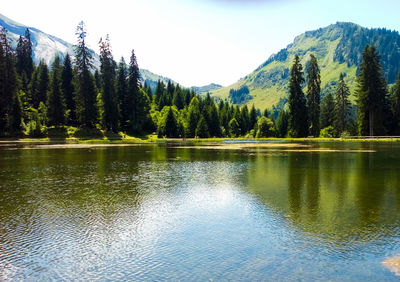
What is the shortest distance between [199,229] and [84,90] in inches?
3768

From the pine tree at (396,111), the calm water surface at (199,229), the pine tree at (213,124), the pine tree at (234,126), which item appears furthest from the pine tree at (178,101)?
the calm water surface at (199,229)

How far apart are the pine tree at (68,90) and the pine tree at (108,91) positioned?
12.3 metres

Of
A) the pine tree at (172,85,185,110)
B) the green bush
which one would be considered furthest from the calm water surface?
the pine tree at (172,85,185,110)

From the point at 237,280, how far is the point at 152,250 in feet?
11.1

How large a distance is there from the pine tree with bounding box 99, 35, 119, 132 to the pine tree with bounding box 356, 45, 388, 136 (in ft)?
255

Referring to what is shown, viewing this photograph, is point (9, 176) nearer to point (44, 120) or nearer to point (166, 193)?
point (166, 193)

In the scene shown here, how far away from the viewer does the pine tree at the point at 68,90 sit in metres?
109

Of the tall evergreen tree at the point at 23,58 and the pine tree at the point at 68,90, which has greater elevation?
the tall evergreen tree at the point at 23,58

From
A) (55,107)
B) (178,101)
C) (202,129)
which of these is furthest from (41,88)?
(178,101)

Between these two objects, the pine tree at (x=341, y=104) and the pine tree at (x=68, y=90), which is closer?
the pine tree at (x=68, y=90)

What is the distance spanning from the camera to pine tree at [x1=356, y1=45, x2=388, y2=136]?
3718 inches

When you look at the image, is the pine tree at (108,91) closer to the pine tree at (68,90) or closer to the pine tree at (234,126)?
the pine tree at (68,90)

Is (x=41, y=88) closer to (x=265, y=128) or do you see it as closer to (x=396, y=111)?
(x=265, y=128)

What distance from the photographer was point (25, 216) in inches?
580
